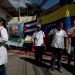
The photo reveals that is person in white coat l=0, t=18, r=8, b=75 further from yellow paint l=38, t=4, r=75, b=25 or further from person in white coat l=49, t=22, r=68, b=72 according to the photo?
yellow paint l=38, t=4, r=75, b=25

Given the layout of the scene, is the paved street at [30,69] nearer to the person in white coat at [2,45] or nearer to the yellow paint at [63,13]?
the yellow paint at [63,13]

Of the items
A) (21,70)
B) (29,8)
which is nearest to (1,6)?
(21,70)

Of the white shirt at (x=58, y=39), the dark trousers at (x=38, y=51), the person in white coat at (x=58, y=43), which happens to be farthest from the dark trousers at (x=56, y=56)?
the dark trousers at (x=38, y=51)

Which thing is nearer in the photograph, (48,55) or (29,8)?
(48,55)

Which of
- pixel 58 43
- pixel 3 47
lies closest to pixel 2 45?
pixel 3 47

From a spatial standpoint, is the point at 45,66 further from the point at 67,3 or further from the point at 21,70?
the point at 67,3

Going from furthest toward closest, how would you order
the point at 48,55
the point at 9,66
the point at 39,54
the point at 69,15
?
the point at 48,55
the point at 69,15
the point at 39,54
the point at 9,66

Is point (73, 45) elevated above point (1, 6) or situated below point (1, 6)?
below

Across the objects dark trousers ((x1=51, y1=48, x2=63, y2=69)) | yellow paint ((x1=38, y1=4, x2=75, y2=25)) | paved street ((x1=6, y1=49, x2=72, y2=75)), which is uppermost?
yellow paint ((x1=38, y1=4, x2=75, y2=25))

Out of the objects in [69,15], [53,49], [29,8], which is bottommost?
[53,49]

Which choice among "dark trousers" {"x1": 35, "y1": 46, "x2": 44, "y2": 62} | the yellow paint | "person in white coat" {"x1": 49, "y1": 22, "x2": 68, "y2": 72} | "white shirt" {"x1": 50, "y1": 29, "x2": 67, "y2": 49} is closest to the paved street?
"person in white coat" {"x1": 49, "y1": 22, "x2": 68, "y2": 72}

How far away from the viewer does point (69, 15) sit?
1673 centimetres

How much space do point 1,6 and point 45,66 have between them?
1191 centimetres

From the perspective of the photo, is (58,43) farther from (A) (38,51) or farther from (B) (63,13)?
(B) (63,13)
